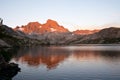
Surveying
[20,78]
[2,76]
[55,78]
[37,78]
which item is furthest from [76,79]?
[2,76]

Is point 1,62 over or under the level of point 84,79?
over

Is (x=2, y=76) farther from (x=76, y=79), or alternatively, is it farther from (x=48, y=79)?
(x=76, y=79)

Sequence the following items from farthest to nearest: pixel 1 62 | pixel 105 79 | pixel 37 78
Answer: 1. pixel 1 62
2. pixel 37 78
3. pixel 105 79

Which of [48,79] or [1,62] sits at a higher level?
[1,62]

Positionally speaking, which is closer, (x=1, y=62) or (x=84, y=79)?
(x=84, y=79)

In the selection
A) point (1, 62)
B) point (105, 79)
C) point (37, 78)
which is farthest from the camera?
point (1, 62)

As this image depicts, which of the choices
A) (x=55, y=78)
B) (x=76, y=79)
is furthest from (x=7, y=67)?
(x=76, y=79)

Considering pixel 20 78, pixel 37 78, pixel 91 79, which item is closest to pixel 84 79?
pixel 91 79

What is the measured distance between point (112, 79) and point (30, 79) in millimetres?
25732

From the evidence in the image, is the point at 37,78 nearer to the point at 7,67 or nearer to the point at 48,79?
the point at 48,79

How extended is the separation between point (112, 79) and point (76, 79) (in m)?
11.1

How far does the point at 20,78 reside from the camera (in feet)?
244

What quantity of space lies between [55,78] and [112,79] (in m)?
→ 18.0

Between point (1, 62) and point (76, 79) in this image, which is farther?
point (1, 62)
